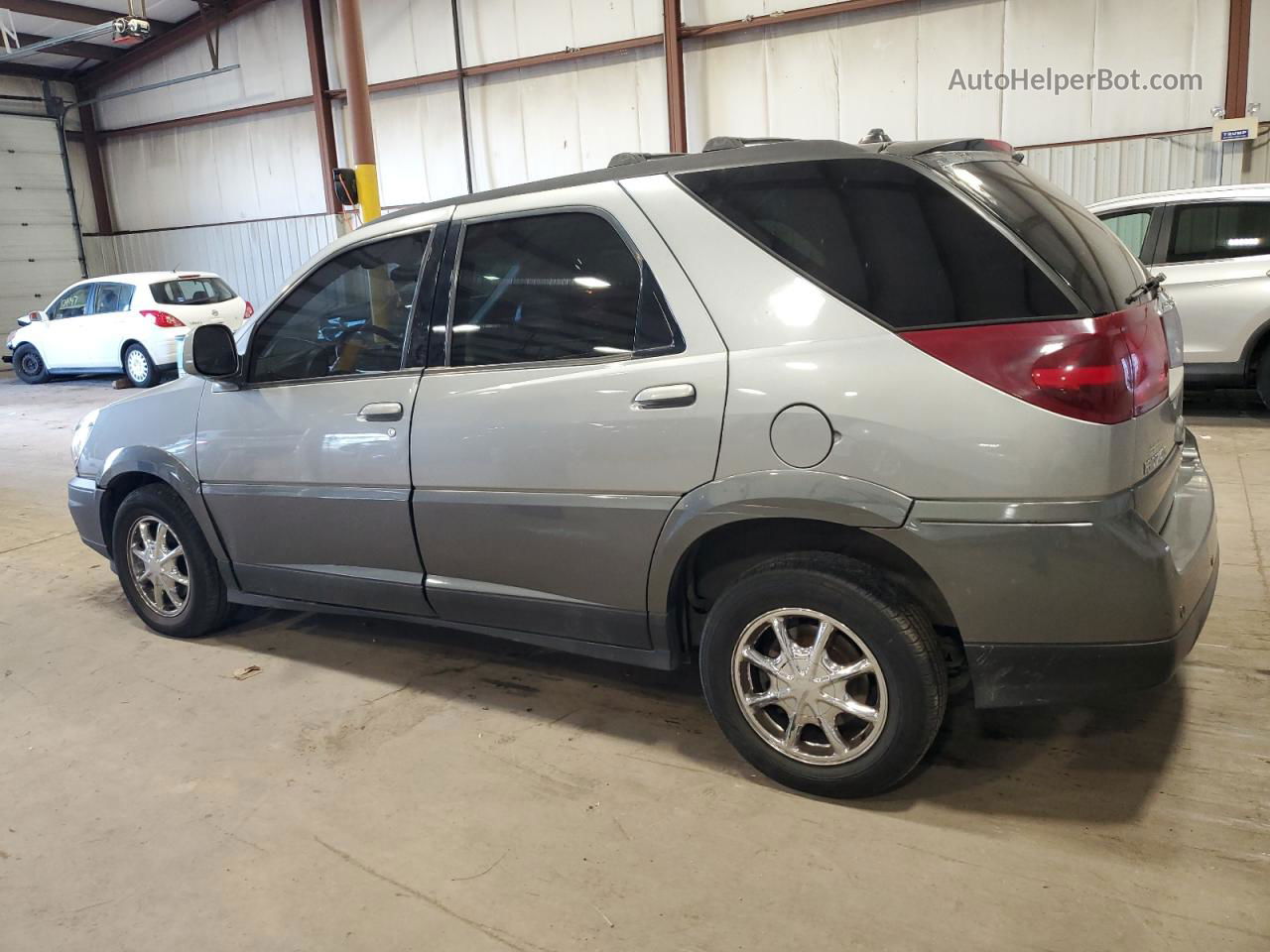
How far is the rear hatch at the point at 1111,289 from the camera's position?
7.56ft

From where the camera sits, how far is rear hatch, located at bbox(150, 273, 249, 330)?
1308 cm

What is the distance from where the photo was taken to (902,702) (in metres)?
2.48

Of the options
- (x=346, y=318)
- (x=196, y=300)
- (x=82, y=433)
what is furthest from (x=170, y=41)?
(x=346, y=318)

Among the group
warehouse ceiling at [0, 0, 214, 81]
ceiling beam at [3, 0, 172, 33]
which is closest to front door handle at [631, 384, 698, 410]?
warehouse ceiling at [0, 0, 214, 81]

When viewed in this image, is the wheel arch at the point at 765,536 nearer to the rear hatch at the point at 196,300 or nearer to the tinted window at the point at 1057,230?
the tinted window at the point at 1057,230

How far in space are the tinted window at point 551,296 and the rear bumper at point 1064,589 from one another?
0.96 metres

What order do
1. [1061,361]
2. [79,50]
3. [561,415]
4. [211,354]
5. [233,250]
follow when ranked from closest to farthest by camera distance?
[1061,361], [561,415], [211,354], [79,50], [233,250]

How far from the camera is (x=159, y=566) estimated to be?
13.7 feet

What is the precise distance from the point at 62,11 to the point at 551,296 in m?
16.3

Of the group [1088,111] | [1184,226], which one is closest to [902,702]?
[1184,226]

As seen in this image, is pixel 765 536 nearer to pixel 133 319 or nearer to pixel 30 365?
pixel 133 319

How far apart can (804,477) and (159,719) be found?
2554 millimetres

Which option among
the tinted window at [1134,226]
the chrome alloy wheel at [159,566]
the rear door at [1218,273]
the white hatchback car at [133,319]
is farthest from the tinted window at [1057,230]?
the white hatchback car at [133,319]

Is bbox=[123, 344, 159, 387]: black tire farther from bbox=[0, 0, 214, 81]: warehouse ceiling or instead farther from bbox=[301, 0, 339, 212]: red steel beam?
bbox=[0, 0, 214, 81]: warehouse ceiling
